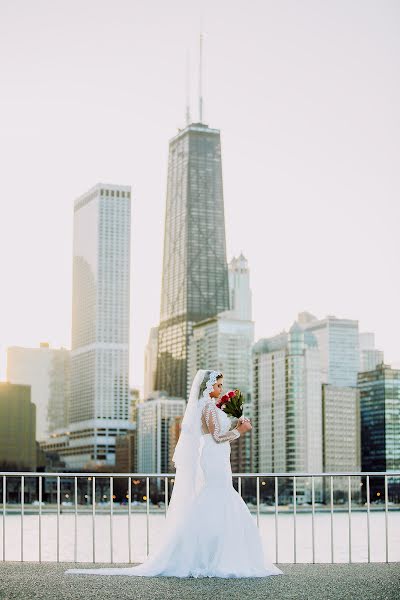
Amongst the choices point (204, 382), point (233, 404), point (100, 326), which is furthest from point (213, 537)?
point (100, 326)

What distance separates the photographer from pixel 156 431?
132750 millimetres

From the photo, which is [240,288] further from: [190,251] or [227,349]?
[227,349]

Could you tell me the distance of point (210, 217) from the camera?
158 m

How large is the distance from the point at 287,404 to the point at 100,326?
4517 centimetres

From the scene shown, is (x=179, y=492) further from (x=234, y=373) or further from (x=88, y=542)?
(x=234, y=373)

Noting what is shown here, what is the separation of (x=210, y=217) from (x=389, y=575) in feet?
495

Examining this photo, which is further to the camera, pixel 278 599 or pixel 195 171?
pixel 195 171

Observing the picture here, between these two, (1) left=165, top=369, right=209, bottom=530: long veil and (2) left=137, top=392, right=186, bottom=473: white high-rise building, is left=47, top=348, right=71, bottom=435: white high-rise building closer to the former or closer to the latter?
(2) left=137, top=392, right=186, bottom=473: white high-rise building

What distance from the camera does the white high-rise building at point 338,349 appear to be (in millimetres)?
156250

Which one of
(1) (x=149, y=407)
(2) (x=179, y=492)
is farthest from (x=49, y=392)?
(2) (x=179, y=492)

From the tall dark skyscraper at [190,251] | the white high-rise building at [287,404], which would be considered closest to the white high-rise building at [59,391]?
the tall dark skyscraper at [190,251]

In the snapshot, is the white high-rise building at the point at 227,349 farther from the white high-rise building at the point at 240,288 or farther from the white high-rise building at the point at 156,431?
the white high-rise building at the point at 240,288

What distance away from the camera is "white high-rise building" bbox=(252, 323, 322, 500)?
115250 millimetres

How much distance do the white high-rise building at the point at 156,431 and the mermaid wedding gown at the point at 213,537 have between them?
114858 mm
